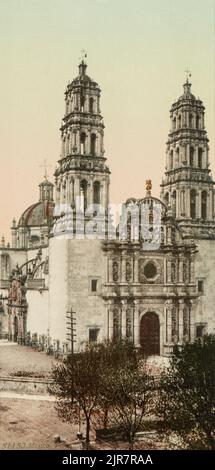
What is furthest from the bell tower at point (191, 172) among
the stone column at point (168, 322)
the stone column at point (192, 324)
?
the stone column at point (168, 322)

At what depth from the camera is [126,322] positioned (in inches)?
1933

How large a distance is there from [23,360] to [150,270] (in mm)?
13375

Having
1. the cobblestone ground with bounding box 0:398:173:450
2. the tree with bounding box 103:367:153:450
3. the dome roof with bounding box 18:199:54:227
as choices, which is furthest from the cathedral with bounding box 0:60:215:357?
the dome roof with bounding box 18:199:54:227

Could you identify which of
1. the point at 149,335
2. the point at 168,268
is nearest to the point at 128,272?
the point at 168,268

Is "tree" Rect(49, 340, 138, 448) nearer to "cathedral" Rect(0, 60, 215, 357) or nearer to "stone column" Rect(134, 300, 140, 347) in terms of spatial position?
"cathedral" Rect(0, 60, 215, 357)

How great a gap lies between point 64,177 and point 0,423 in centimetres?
2370

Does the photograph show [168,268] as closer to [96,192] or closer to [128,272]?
[128,272]

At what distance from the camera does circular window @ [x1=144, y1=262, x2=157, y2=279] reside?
5069cm

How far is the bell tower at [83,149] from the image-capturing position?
1927 inches

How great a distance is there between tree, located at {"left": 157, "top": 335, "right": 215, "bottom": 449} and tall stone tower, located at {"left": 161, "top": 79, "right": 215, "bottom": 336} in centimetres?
2415

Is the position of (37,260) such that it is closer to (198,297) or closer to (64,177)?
(64,177)

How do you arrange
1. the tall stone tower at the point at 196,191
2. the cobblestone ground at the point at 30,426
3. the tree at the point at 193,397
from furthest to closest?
1. the tall stone tower at the point at 196,191
2. the cobblestone ground at the point at 30,426
3. the tree at the point at 193,397

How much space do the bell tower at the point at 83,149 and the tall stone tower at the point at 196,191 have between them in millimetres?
7217

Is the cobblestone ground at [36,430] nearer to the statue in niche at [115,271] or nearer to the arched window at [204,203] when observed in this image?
the statue in niche at [115,271]
